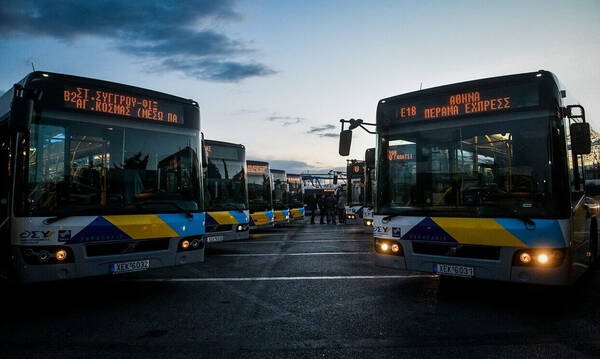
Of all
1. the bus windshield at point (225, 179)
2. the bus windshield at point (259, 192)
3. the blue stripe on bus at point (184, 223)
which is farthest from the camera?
the bus windshield at point (259, 192)

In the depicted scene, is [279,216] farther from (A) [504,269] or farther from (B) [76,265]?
(A) [504,269]

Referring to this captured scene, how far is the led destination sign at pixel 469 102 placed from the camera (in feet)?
18.4

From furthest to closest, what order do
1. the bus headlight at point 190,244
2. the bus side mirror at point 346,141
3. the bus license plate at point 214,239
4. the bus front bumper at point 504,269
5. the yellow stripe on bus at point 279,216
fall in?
the yellow stripe on bus at point 279,216
the bus license plate at point 214,239
the bus side mirror at point 346,141
the bus headlight at point 190,244
the bus front bumper at point 504,269

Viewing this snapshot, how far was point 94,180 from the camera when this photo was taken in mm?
5828

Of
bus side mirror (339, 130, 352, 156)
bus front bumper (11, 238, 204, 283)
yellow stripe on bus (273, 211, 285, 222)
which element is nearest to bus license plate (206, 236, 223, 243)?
bus front bumper (11, 238, 204, 283)

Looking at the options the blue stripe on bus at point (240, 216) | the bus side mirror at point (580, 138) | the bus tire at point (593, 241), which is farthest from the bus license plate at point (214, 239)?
the bus side mirror at point (580, 138)

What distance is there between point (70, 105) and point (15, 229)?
1670mm

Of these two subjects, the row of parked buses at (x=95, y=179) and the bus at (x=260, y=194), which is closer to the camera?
the row of parked buses at (x=95, y=179)

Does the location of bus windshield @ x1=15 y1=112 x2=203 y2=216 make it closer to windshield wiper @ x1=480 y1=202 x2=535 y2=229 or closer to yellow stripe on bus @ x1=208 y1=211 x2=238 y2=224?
windshield wiper @ x1=480 y1=202 x2=535 y2=229

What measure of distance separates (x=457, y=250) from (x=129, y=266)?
4279 mm

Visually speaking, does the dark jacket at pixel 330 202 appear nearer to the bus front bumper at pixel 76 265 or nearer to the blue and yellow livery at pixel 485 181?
the blue and yellow livery at pixel 485 181

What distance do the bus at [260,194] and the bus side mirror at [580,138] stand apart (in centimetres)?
1184

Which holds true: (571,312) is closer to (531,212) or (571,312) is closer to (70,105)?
(531,212)

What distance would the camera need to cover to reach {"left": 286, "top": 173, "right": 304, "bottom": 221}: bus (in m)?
24.2
